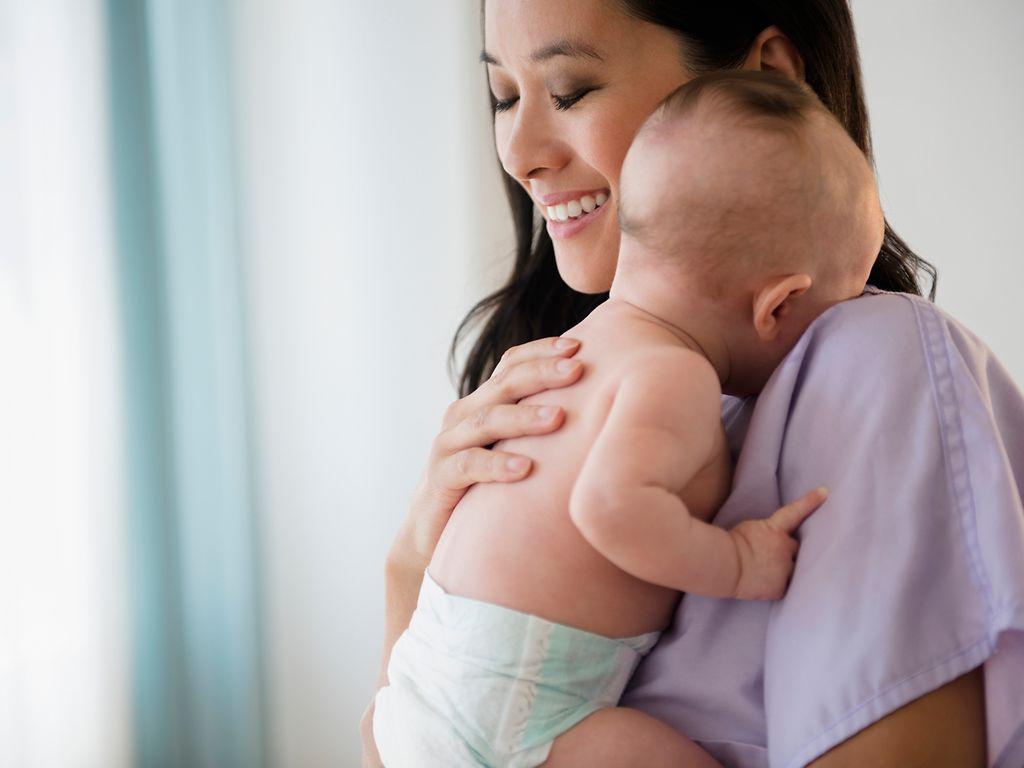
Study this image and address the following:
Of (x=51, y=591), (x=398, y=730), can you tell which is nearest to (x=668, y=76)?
(x=398, y=730)

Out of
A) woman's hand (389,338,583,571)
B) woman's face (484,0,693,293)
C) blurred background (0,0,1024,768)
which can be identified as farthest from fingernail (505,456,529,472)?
blurred background (0,0,1024,768)

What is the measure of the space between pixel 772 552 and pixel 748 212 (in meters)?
0.33

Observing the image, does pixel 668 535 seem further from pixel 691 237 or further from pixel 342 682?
pixel 342 682

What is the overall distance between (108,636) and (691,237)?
1877mm

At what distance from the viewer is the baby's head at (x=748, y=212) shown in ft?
3.22

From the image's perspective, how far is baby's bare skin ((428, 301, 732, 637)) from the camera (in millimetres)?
976

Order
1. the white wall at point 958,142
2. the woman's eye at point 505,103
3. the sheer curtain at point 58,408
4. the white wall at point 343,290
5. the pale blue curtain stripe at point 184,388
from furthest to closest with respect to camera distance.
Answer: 1. the white wall at point 343,290
2. the white wall at point 958,142
3. the pale blue curtain stripe at point 184,388
4. the sheer curtain at point 58,408
5. the woman's eye at point 505,103

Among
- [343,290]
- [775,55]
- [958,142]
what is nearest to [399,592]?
[775,55]

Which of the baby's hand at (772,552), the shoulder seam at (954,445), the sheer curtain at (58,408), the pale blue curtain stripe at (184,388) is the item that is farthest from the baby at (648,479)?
the pale blue curtain stripe at (184,388)

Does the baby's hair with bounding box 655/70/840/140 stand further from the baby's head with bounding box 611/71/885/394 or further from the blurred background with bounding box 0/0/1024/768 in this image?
the blurred background with bounding box 0/0/1024/768

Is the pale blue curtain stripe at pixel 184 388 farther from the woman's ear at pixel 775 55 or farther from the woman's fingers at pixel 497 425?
the woman's ear at pixel 775 55

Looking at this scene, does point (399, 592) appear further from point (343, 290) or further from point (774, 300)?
point (343, 290)

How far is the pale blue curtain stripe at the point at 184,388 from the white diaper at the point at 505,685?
62.6 inches

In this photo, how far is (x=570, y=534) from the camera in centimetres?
98
